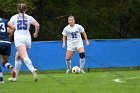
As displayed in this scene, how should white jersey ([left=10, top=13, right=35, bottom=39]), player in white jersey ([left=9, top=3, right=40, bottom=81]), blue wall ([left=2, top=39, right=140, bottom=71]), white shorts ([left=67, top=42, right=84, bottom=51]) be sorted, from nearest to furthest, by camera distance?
player in white jersey ([left=9, top=3, right=40, bottom=81]) < white jersey ([left=10, top=13, right=35, bottom=39]) < white shorts ([left=67, top=42, right=84, bottom=51]) < blue wall ([left=2, top=39, right=140, bottom=71])

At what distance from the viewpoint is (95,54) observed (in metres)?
19.8

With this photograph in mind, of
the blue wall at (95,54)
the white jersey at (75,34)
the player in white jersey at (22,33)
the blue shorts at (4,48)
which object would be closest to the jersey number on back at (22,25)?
the player in white jersey at (22,33)

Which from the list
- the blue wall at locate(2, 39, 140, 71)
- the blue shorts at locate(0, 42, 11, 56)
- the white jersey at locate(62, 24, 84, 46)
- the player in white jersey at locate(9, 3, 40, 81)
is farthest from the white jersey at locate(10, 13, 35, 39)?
the blue wall at locate(2, 39, 140, 71)

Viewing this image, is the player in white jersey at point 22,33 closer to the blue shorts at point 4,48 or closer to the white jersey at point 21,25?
the white jersey at point 21,25

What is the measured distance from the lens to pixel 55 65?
19.6 meters

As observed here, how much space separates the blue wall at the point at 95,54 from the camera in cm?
1958

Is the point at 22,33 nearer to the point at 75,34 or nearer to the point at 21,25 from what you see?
the point at 21,25

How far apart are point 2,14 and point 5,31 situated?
20.7 metres

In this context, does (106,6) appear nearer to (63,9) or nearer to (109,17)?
(109,17)

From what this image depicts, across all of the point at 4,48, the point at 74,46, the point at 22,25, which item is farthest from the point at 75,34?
the point at 4,48

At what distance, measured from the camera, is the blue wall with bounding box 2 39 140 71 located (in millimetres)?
19578

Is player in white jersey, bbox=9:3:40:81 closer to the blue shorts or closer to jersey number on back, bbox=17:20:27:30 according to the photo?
jersey number on back, bbox=17:20:27:30

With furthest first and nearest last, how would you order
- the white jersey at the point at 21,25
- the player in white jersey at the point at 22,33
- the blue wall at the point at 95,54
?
the blue wall at the point at 95,54
the white jersey at the point at 21,25
the player in white jersey at the point at 22,33

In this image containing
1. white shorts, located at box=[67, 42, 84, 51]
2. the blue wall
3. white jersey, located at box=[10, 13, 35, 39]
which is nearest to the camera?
white jersey, located at box=[10, 13, 35, 39]
